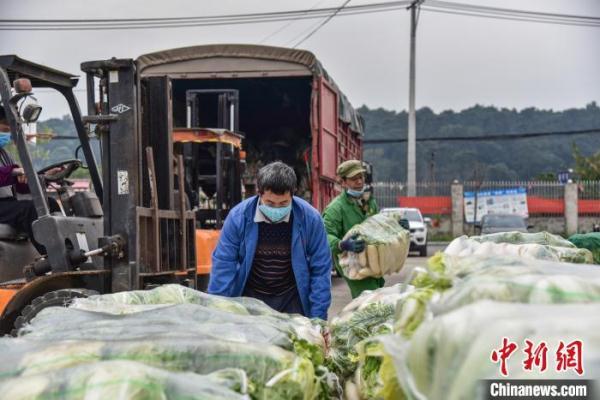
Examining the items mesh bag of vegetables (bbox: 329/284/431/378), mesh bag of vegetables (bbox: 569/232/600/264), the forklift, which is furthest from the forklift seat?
mesh bag of vegetables (bbox: 569/232/600/264)

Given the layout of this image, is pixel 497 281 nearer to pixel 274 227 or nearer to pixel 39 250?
pixel 274 227

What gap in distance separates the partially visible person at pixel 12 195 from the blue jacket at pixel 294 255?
200 cm

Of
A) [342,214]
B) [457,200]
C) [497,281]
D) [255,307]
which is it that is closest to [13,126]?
[342,214]

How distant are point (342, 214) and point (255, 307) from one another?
11.7 ft

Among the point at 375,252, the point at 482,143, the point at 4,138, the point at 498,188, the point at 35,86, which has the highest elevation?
the point at 482,143

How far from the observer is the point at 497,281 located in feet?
6.43

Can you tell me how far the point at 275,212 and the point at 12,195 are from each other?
252 centimetres

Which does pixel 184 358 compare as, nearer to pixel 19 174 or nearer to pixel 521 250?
pixel 521 250

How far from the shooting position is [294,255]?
182 inches

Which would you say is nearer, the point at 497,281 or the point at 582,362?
the point at 582,362

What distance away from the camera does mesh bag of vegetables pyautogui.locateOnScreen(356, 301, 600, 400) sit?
5.68ft

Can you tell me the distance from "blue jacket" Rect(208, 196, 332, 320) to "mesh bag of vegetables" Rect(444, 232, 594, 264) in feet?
4.66

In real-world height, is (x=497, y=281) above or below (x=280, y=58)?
below

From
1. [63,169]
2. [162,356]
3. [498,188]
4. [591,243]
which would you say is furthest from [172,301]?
[498,188]
